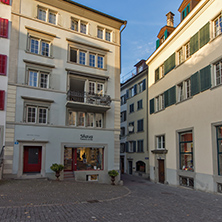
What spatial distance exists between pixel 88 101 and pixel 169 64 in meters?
8.64

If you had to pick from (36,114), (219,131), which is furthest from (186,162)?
(36,114)

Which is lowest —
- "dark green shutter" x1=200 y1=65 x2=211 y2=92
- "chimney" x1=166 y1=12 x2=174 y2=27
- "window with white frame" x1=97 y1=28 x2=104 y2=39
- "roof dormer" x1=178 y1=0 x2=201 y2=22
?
"dark green shutter" x1=200 y1=65 x2=211 y2=92

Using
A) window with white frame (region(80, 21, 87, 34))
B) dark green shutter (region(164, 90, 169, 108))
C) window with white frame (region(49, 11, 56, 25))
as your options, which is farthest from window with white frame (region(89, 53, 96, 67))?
dark green shutter (region(164, 90, 169, 108))

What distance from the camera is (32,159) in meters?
17.5

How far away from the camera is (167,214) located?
8.95 m

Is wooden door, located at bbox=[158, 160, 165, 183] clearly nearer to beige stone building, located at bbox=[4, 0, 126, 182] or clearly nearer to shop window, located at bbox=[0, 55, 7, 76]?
beige stone building, located at bbox=[4, 0, 126, 182]

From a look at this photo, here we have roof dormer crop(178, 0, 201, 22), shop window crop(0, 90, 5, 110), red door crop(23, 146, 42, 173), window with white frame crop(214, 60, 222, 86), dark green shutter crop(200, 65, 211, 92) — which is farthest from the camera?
roof dormer crop(178, 0, 201, 22)

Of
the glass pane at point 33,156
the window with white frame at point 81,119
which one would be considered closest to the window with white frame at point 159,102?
the window with white frame at point 81,119

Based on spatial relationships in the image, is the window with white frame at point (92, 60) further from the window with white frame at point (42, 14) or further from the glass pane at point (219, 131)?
the glass pane at point (219, 131)

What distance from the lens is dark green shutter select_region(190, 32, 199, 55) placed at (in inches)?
697

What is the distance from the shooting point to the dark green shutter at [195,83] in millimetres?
17066

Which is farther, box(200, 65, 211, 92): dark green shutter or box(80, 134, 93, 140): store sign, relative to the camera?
box(80, 134, 93, 140): store sign

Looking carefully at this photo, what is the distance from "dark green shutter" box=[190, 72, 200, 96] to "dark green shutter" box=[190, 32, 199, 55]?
1.98 meters

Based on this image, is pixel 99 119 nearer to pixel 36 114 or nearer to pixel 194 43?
pixel 36 114
